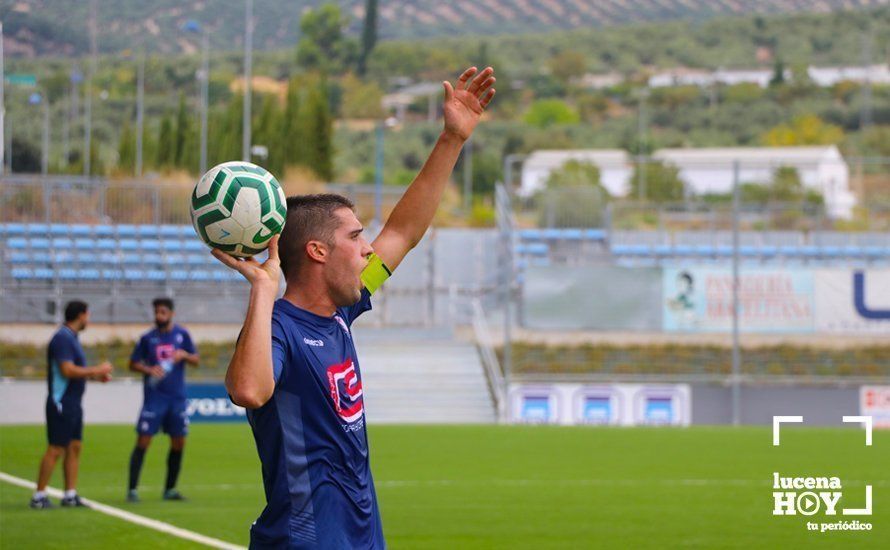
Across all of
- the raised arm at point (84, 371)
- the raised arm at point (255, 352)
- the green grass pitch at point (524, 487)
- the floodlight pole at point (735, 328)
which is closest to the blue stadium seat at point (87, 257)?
the green grass pitch at point (524, 487)

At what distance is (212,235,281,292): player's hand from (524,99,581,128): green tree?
364 ft

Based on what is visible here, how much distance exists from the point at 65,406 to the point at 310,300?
32.4 ft

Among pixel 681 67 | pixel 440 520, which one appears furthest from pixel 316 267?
pixel 681 67

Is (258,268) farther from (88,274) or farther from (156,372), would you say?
(88,274)

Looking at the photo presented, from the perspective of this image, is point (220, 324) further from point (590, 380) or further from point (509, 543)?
point (509, 543)

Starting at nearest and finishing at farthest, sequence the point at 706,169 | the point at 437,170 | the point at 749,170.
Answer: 1. the point at 437,170
2. the point at 749,170
3. the point at 706,169

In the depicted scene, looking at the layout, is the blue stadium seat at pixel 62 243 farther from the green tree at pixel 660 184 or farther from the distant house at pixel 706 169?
the distant house at pixel 706 169

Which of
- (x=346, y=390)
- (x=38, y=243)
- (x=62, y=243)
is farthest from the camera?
(x=38, y=243)

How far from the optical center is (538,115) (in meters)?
117

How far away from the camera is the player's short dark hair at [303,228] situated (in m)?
4.73

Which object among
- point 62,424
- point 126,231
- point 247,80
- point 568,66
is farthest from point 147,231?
A: point 568,66

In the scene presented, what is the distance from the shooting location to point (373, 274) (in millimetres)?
5301

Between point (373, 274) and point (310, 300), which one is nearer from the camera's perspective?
point (310, 300)

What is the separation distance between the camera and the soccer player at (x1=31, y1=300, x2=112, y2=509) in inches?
545
